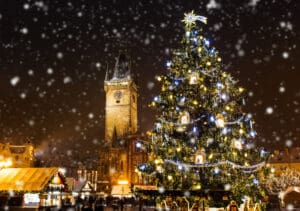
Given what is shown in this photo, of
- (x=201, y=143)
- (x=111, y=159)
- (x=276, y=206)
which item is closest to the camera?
(x=201, y=143)

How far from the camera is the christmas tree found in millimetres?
17344

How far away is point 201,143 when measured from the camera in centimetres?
1752

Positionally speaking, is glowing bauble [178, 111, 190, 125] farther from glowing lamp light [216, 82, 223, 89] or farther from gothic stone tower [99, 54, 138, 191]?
gothic stone tower [99, 54, 138, 191]

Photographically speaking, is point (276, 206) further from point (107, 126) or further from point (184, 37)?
point (107, 126)

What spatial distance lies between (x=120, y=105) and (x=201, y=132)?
2582 inches

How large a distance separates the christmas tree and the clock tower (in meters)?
61.2

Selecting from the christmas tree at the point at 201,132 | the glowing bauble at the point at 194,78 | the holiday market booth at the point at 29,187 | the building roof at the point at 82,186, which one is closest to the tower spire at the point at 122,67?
the building roof at the point at 82,186

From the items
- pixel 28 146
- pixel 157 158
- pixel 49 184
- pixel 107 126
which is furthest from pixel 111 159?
pixel 157 158

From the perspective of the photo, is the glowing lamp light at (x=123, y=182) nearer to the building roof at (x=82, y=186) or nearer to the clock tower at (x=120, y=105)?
the clock tower at (x=120, y=105)

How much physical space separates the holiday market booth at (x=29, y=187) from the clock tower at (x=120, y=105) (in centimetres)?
5065

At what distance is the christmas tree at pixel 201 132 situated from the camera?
56.9ft

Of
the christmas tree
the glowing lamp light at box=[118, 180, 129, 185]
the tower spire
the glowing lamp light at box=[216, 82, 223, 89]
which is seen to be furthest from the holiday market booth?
the tower spire

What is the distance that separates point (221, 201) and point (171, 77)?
6730mm

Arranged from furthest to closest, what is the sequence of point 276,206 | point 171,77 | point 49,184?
1. point 276,206
2. point 49,184
3. point 171,77
